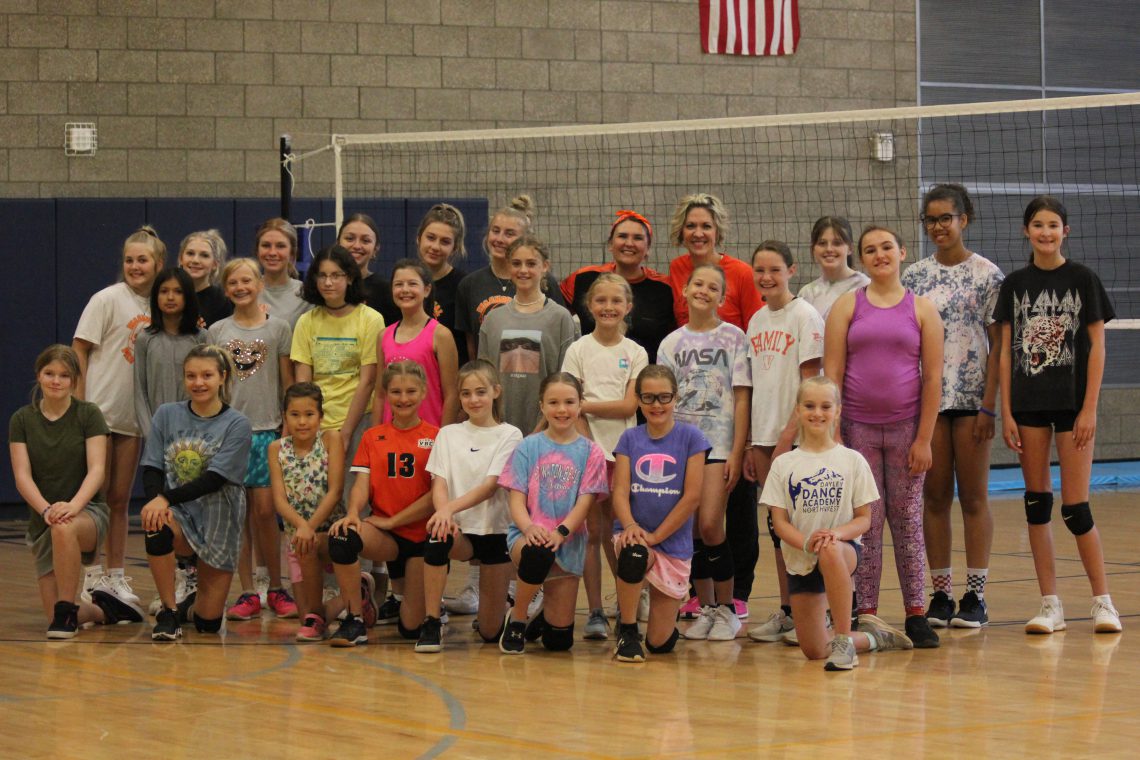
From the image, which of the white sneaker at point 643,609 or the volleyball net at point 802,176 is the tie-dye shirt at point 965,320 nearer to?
the white sneaker at point 643,609

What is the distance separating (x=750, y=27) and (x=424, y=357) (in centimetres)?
754

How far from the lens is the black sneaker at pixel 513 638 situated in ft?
17.3

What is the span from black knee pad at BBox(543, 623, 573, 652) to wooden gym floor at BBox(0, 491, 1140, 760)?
48mm

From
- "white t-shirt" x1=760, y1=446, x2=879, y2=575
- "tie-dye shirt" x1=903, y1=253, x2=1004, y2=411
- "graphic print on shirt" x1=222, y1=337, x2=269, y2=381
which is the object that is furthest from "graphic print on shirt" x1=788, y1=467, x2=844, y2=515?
"graphic print on shirt" x1=222, y1=337, x2=269, y2=381

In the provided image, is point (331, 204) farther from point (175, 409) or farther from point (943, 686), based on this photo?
point (943, 686)

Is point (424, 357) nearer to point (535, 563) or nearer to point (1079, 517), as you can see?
point (535, 563)

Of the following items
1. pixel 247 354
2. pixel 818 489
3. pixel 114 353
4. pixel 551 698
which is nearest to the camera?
pixel 551 698

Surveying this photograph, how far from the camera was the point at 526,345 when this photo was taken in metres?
5.85

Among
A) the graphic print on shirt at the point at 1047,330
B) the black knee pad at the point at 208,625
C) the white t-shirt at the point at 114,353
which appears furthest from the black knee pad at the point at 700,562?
the white t-shirt at the point at 114,353

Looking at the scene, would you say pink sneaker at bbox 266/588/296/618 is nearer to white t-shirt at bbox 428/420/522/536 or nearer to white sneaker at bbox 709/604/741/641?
white t-shirt at bbox 428/420/522/536

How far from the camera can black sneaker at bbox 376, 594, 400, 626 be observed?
6117mm

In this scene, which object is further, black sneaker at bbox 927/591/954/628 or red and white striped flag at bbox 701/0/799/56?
red and white striped flag at bbox 701/0/799/56

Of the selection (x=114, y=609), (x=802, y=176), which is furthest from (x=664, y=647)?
(x=802, y=176)

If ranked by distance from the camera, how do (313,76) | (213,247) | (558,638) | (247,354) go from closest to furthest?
(558,638) < (247,354) < (213,247) < (313,76)
